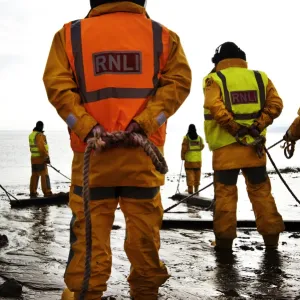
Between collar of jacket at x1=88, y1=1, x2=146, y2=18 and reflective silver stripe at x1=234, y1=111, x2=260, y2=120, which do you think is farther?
reflective silver stripe at x1=234, y1=111, x2=260, y2=120

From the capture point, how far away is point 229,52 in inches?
212

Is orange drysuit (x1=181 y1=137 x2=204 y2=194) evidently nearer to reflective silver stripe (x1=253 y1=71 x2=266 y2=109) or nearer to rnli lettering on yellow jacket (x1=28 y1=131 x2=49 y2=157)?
rnli lettering on yellow jacket (x1=28 y1=131 x2=49 y2=157)

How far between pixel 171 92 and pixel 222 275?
1.73 metres

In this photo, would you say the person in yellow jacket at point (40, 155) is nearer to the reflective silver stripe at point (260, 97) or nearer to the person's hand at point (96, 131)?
the reflective silver stripe at point (260, 97)

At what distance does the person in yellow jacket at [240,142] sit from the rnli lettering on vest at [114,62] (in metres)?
2.07

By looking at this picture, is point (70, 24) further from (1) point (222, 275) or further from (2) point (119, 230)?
(2) point (119, 230)

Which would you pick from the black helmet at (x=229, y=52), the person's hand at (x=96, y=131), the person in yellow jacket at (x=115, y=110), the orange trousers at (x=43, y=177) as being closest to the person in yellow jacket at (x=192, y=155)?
the orange trousers at (x=43, y=177)

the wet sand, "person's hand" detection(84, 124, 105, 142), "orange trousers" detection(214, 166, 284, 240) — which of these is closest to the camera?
"person's hand" detection(84, 124, 105, 142)

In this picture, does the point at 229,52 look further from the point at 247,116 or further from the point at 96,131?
the point at 96,131

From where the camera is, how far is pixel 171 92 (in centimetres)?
326

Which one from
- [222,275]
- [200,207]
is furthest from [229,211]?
[200,207]

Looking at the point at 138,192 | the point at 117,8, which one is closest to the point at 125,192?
the point at 138,192

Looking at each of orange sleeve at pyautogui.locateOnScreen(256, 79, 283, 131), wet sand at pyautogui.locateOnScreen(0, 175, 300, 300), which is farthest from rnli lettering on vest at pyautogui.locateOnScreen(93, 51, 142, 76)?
orange sleeve at pyautogui.locateOnScreen(256, 79, 283, 131)

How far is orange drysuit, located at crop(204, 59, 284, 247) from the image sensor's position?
5.12 metres
